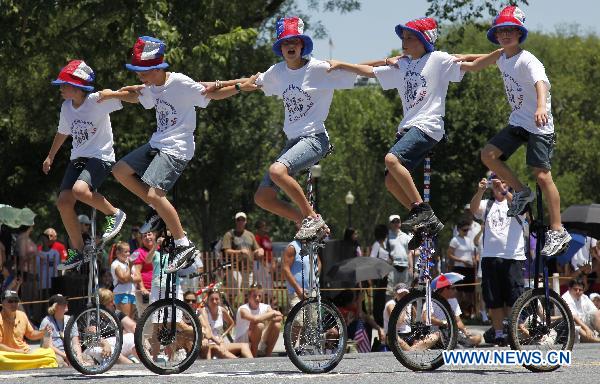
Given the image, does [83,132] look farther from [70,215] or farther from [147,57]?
[147,57]

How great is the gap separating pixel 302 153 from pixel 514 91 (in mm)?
1831

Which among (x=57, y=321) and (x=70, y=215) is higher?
(x=70, y=215)

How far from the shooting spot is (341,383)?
9.91 metres

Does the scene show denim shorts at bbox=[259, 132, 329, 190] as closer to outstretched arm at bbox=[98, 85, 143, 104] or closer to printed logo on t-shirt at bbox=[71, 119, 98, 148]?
outstretched arm at bbox=[98, 85, 143, 104]

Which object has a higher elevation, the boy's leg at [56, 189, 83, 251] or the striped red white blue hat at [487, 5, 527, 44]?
the striped red white blue hat at [487, 5, 527, 44]

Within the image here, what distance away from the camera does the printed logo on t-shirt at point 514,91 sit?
424 inches

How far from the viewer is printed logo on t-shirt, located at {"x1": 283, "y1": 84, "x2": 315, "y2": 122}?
11141 mm

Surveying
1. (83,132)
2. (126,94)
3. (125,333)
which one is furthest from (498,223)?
(83,132)

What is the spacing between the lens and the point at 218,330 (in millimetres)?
17984

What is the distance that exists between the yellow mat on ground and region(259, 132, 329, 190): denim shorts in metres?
5.36

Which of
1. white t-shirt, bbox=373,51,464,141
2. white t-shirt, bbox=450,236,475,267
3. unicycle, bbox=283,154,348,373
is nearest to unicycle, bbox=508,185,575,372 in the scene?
white t-shirt, bbox=373,51,464,141

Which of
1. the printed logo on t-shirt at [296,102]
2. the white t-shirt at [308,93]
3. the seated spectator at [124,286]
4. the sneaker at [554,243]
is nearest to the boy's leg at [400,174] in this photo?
the white t-shirt at [308,93]

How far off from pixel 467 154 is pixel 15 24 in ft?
113

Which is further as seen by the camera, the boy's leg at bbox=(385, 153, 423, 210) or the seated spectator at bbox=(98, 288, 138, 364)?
the seated spectator at bbox=(98, 288, 138, 364)
